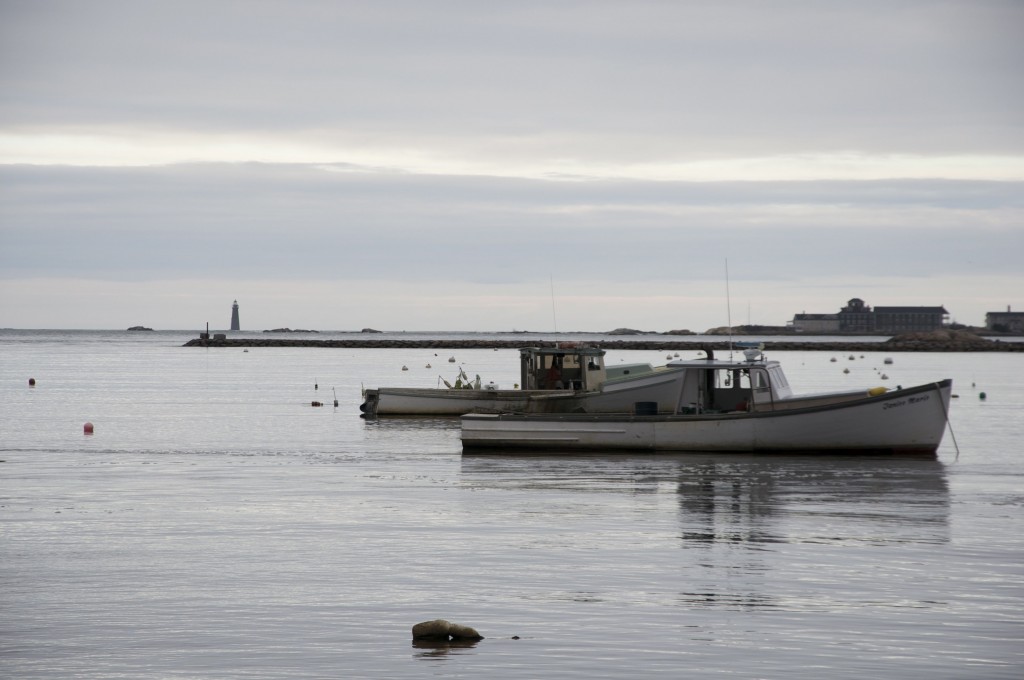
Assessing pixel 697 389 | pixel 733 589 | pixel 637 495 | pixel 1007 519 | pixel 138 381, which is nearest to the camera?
pixel 733 589

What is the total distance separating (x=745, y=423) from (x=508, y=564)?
56.5 ft

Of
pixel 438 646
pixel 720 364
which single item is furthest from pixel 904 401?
pixel 438 646

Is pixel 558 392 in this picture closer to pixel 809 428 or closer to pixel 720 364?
pixel 720 364

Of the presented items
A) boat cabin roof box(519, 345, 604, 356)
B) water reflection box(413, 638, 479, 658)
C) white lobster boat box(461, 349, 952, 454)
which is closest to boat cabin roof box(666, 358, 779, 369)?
white lobster boat box(461, 349, 952, 454)

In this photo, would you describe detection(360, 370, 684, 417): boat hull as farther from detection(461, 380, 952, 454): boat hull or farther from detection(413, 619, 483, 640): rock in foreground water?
detection(413, 619, 483, 640): rock in foreground water

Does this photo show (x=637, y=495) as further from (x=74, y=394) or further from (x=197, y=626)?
(x=74, y=394)

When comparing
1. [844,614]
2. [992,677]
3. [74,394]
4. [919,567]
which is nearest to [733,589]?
[844,614]

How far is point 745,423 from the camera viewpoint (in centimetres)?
3450

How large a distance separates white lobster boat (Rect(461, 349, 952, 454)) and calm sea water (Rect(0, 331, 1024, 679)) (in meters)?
0.75

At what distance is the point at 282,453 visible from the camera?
37.6 metres

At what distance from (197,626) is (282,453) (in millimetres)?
23225

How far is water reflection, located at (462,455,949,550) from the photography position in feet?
72.6

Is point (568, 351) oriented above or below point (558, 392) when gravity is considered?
above

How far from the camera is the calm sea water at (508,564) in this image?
13.4 m
